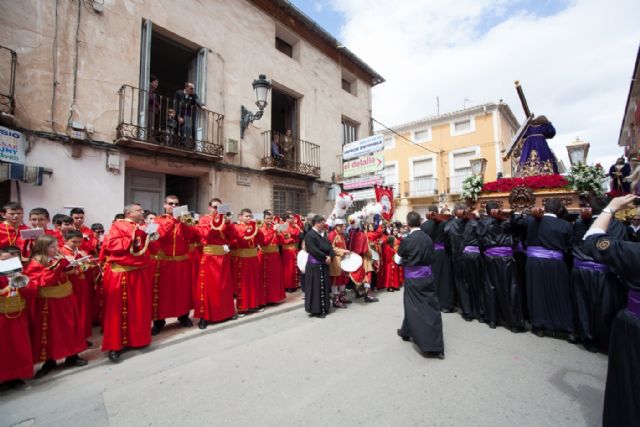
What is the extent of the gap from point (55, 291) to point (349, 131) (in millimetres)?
13236

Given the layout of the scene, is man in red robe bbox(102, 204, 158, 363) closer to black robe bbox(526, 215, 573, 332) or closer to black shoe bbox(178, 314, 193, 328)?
black shoe bbox(178, 314, 193, 328)

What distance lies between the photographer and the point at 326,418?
2.66 meters

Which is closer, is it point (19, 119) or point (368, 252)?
point (19, 119)

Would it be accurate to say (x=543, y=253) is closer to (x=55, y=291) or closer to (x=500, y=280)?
(x=500, y=280)

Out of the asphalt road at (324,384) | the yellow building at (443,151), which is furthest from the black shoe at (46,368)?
the yellow building at (443,151)

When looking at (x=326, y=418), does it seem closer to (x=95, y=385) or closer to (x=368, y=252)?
(x=95, y=385)

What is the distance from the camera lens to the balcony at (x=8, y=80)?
5.72 m

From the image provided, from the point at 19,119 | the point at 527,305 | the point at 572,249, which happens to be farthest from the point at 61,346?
the point at 572,249

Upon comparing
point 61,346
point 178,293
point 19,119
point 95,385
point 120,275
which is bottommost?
point 95,385

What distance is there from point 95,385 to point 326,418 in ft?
8.78

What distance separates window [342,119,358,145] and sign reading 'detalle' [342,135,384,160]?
1660mm

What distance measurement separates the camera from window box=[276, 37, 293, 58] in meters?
12.2

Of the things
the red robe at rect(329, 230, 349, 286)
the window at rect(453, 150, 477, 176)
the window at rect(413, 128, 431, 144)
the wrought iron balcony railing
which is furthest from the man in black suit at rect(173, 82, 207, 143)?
the window at rect(413, 128, 431, 144)

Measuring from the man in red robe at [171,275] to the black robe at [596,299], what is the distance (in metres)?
5.99
